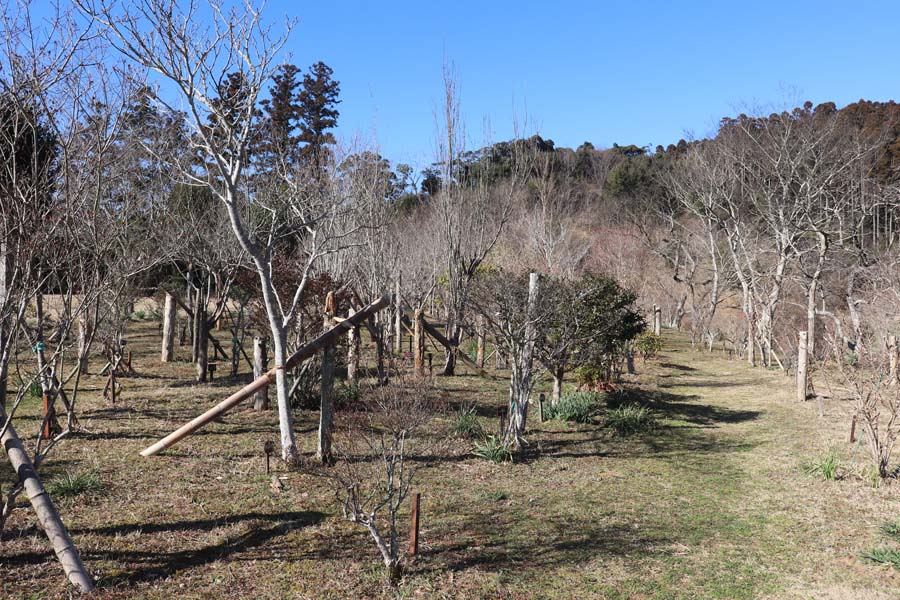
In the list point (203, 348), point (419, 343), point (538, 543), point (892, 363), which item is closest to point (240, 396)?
point (538, 543)

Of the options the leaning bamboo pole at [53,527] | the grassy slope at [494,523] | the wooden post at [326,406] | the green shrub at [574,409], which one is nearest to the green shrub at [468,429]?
the grassy slope at [494,523]

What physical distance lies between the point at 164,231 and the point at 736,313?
24192 millimetres

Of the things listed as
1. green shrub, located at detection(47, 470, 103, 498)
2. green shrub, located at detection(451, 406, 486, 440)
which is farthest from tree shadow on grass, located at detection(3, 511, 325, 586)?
green shrub, located at detection(451, 406, 486, 440)

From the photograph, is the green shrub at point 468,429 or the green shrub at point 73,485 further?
the green shrub at point 468,429

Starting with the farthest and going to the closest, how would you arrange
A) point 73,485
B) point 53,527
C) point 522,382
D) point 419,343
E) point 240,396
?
1. point 419,343
2. point 522,382
3. point 240,396
4. point 73,485
5. point 53,527

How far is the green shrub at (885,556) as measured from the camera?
5.56 meters

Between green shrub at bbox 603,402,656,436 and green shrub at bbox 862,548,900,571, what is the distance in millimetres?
4608

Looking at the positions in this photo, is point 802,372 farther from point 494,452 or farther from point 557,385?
point 494,452

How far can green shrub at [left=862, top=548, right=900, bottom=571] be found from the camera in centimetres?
556

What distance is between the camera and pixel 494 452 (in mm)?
8453

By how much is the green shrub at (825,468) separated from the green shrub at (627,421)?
2.62m

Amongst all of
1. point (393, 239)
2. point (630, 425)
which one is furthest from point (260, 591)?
point (393, 239)

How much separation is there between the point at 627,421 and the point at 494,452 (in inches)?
121

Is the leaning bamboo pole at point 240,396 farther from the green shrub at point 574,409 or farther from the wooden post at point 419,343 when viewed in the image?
the wooden post at point 419,343
